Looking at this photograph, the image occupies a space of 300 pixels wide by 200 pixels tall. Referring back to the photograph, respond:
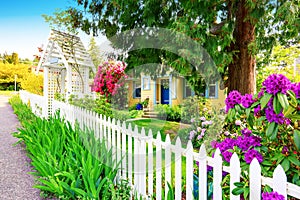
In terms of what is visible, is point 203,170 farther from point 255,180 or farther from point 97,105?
point 97,105

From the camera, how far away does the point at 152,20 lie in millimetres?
5137

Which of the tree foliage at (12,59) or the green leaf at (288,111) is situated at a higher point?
the tree foliage at (12,59)

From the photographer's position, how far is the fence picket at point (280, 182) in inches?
48.1

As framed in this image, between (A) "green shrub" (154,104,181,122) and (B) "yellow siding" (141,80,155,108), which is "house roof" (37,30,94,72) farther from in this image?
(B) "yellow siding" (141,80,155,108)

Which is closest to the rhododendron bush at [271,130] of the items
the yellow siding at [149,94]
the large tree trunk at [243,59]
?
the large tree trunk at [243,59]

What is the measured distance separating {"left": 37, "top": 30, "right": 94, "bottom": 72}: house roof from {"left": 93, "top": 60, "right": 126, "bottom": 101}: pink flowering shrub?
1.90 meters

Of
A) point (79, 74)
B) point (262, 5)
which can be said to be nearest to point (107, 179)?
point (262, 5)

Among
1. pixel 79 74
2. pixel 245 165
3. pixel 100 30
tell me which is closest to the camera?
pixel 245 165

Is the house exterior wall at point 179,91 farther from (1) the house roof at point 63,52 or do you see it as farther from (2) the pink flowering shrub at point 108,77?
(2) the pink flowering shrub at point 108,77

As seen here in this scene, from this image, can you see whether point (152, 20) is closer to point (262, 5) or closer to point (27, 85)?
point (262, 5)

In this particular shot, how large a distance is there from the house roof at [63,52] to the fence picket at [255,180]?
751 cm

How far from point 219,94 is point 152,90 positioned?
4830 mm

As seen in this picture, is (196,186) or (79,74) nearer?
(196,186)

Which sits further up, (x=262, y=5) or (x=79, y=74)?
(x=262, y=5)
